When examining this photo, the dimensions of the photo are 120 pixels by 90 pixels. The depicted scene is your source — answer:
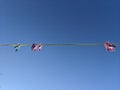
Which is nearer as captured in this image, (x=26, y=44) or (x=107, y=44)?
(x=107, y=44)

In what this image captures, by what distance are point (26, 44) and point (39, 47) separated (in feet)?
2.56

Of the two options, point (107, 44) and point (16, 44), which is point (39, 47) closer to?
point (16, 44)

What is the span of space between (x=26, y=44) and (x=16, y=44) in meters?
0.43

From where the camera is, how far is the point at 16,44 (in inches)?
610

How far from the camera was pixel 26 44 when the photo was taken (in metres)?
15.8

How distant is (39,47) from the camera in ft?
49.8

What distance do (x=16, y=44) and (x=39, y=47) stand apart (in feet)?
2.96

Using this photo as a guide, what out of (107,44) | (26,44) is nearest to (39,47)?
(26,44)

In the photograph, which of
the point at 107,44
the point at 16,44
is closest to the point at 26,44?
the point at 16,44

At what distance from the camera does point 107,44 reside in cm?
1468

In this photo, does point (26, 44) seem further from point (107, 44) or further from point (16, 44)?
point (107, 44)

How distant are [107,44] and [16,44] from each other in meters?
3.28

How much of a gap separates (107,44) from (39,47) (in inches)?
94.1
